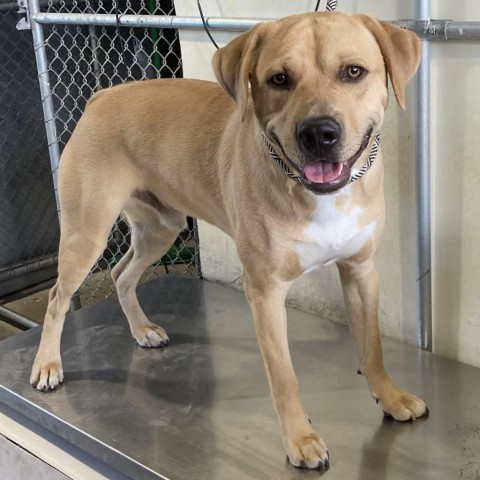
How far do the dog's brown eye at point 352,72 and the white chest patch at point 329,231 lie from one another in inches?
11.6

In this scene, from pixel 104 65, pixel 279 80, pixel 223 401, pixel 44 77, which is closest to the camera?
pixel 279 80

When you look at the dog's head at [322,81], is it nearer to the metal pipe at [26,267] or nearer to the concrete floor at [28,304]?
the concrete floor at [28,304]

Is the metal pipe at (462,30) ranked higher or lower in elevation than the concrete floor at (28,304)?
higher

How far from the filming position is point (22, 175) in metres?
4.27

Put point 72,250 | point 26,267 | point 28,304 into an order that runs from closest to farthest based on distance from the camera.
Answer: point 72,250, point 28,304, point 26,267

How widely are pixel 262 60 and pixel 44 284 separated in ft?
10.0

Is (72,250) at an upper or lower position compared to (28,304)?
upper

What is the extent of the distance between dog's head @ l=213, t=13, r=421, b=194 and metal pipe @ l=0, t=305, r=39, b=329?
2.32 meters

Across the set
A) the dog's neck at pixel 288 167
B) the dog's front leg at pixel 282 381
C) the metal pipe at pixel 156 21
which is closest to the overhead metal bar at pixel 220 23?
the metal pipe at pixel 156 21

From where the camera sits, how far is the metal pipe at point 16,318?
374 centimetres

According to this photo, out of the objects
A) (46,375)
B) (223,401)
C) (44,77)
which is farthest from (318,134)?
(44,77)

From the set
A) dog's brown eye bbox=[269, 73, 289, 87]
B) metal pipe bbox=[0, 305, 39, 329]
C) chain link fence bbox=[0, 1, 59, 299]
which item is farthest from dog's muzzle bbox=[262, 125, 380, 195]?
chain link fence bbox=[0, 1, 59, 299]

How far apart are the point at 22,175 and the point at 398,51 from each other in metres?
3.02

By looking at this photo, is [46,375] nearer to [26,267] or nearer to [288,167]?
[288,167]
